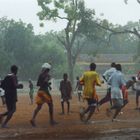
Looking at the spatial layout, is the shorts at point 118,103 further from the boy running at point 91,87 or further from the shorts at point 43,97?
the shorts at point 43,97

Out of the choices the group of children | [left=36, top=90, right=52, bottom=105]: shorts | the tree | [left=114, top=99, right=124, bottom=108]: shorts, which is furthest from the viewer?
the tree

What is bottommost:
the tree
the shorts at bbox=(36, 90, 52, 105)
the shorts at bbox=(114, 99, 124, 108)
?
the shorts at bbox=(114, 99, 124, 108)

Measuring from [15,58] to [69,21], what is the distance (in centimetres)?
1790

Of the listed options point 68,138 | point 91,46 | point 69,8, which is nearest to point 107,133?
point 68,138

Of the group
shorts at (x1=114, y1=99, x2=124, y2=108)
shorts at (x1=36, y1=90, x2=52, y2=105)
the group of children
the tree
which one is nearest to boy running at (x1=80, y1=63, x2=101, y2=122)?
the group of children

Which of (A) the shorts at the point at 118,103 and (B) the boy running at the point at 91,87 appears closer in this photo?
(B) the boy running at the point at 91,87

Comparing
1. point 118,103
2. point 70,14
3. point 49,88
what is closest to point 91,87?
point 118,103

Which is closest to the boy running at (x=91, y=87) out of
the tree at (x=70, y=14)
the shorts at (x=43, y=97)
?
the shorts at (x=43, y=97)

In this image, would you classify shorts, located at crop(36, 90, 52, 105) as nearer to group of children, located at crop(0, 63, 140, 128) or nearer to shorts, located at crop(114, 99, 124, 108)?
group of children, located at crop(0, 63, 140, 128)

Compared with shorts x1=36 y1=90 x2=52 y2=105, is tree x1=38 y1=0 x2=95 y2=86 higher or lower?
higher

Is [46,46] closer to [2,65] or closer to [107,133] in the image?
[2,65]

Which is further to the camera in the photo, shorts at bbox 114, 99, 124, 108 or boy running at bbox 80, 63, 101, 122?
shorts at bbox 114, 99, 124, 108

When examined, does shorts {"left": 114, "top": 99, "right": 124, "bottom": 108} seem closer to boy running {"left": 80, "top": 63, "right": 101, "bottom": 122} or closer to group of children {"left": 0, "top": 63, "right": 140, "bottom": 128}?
group of children {"left": 0, "top": 63, "right": 140, "bottom": 128}

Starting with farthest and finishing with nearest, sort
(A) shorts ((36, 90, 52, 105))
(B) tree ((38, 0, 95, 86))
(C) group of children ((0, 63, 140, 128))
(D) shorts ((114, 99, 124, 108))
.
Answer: (B) tree ((38, 0, 95, 86)) < (D) shorts ((114, 99, 124, 108)) < (A) shorts ((36, 90, 52, 105)) < (C) group of children ((0, 63, 140, 128))
